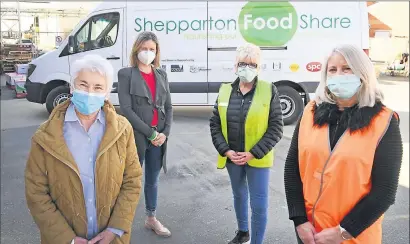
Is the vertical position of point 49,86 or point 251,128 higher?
point 49,86

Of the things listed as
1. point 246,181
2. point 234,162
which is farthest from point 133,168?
point 246,181

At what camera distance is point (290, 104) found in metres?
8.34

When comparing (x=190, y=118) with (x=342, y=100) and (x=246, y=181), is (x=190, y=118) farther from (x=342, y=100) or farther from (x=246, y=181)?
(x=342, y=100)

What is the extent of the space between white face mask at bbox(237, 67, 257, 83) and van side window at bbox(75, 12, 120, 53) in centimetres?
602

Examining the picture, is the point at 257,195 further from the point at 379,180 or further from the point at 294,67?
the point at 294,67

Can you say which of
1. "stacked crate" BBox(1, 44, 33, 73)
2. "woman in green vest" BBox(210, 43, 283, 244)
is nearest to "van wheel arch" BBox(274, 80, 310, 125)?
"stacked crate" BBox(1, 44, 33, 73)

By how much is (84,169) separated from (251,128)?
140cm

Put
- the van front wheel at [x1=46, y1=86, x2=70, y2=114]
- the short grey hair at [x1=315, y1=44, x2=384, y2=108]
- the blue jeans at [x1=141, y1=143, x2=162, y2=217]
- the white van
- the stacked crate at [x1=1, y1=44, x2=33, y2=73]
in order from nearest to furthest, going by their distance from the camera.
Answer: the short grey hair at [x1=315, y1=44, x2=384, y2=108], the blue jeans at [x1=141, y1=143, x2=162, y2=217], the stacked crate at [x1=1, y1=44, x2=33, y2=73], the white van, the van front wheel at [x1=46, y1=86, x2=70, y2=114]

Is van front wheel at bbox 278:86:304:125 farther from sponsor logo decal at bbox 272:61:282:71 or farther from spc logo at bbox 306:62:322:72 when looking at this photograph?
spc logo at bbox 306:62:322:72

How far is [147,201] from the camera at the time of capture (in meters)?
3.59

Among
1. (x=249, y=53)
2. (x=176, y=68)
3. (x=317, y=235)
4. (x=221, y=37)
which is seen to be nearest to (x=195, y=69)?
(x=176, y=68)

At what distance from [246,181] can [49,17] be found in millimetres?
Result: 4244

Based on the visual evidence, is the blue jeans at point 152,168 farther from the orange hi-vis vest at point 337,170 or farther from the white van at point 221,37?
the white van at point 221,37

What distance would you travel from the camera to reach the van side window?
847 centimetres
